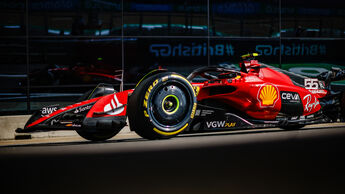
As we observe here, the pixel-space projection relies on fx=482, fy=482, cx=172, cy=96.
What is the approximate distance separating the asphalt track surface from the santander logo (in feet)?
2.18

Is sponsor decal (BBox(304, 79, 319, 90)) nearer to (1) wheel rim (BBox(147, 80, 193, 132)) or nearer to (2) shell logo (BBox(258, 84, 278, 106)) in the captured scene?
(2) shell logo (BBox(258, 84, 278, 106))

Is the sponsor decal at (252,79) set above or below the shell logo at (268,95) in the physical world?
above

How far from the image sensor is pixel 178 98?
7.42m

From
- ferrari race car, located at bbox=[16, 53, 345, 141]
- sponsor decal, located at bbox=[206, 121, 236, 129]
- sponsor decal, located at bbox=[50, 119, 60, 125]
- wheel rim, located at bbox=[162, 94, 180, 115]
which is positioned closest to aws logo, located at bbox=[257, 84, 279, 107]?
ferrari race car, located at bbox=[16, 53, 345, 141]

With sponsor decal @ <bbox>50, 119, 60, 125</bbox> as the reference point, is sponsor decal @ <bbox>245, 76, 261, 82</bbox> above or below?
above

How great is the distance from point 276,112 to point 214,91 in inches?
50.1

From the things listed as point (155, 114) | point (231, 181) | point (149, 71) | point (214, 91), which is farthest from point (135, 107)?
point (231, 181)

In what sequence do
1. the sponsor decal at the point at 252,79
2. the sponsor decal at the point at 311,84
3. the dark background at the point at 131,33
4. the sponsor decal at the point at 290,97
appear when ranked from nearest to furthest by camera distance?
the sponsor decal at the point at 252,79
the sponsor decal at the point at 290,97
the sponsor decal at the point at 311,84
the dark background at the point at 131,33

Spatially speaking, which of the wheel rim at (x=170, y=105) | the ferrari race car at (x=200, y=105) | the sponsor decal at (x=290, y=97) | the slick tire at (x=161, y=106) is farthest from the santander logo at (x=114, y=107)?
the sponsor decal at (x=290, y=97)

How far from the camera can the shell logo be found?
26.6 ft

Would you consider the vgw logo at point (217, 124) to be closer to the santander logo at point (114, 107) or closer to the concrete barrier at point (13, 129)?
the santander logo at point (114, 107)

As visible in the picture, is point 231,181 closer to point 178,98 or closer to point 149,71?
point 178,98

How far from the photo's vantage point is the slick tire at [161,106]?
7.11 meters

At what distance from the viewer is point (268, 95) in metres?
8.21
